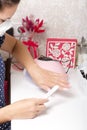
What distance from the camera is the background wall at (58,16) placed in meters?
1.43

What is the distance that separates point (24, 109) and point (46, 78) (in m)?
0.24

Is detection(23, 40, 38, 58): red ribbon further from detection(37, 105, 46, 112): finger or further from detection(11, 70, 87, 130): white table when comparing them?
detection(37, 105, 46, 112): finger

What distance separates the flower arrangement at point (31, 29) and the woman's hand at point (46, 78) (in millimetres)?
344

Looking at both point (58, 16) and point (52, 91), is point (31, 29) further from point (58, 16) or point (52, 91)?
point (52, 91)

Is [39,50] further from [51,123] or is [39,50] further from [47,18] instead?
[51,123]

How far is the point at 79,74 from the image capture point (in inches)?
49.6

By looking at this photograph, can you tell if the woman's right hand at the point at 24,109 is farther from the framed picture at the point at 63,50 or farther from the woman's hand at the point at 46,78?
the framed picture at the point at 63,50

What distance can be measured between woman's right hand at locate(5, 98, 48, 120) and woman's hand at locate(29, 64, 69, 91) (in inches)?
6.4

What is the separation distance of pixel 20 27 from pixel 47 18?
0.18 metres

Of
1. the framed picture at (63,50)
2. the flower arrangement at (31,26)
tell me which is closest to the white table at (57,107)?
the framed picture at (63,50)

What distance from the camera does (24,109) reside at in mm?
841

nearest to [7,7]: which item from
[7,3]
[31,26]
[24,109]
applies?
[7,3]

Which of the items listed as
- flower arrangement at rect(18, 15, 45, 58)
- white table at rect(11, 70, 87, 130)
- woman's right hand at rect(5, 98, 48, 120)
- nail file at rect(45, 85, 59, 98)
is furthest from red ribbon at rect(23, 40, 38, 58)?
woman's right hand at rect(5, 98, 48, 120)

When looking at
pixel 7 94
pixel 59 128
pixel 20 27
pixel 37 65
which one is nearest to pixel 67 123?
pixel 59 128
